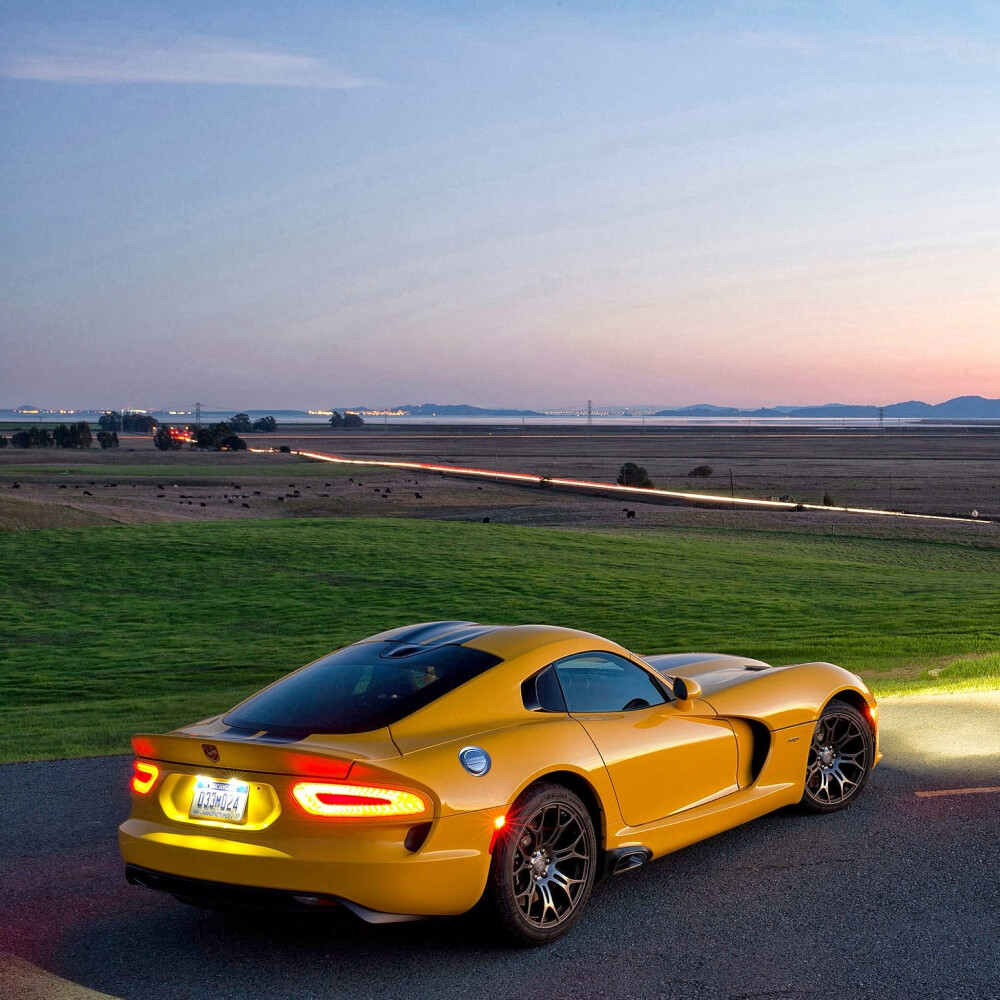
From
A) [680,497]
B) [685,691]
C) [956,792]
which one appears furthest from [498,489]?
[685,691]

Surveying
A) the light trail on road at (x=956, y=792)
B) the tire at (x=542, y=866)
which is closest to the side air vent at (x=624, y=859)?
the tire at (x=542, y=866)

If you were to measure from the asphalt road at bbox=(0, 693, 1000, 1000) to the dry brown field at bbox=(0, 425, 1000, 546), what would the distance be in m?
27.3

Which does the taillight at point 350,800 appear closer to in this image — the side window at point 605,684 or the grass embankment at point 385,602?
the side window at point 605,684

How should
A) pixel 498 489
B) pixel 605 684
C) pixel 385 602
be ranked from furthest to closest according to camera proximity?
pixel 498 489 < pixel 385 602 < pixel 605 684

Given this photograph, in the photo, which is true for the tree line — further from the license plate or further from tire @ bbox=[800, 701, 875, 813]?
the license plate

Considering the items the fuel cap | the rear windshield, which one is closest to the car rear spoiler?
the rear windshield

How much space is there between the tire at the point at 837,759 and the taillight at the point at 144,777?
13.1 ft

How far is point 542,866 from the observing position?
18.1 ft

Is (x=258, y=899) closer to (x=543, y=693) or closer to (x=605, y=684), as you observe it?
(x=543, y=693)

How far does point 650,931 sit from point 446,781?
53.7 inches

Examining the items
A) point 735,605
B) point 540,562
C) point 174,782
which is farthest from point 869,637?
point 174,782

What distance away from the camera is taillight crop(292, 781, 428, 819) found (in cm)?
497

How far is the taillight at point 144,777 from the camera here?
216 inches

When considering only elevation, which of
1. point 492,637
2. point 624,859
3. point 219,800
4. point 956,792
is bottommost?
point 956,792
